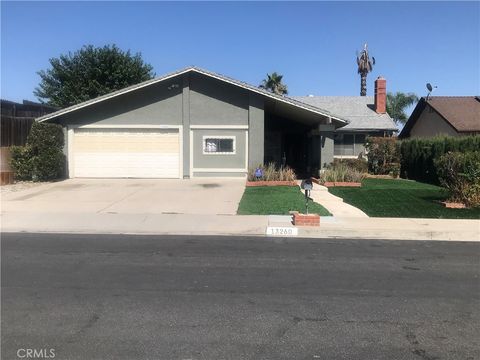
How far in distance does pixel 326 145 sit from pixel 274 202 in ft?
27.3

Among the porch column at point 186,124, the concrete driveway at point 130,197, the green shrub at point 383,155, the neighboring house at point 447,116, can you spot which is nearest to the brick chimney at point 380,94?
the neighboring house at point 447,116

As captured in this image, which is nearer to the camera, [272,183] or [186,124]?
[272,183]

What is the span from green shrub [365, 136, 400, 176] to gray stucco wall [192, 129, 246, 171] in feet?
25.5

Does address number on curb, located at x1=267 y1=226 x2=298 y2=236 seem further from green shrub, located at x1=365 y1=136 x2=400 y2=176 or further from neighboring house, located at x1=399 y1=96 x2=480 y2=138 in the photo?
neighboring house, located at x1=399 y1=96 x2=480 y2=138

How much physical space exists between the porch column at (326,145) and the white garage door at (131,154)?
6290 millimetres

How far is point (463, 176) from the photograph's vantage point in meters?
14.3

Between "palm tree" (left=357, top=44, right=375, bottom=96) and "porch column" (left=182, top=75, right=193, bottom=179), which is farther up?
"palm tree" (left=357, top=44, right=375, bottom=96)

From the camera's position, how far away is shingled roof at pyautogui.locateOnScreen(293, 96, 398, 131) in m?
29.6

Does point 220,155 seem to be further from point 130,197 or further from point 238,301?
point 238,301

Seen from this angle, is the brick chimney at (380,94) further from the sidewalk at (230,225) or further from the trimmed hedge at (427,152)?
the sidewalk at (230,225)

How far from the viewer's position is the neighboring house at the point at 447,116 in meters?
27.9

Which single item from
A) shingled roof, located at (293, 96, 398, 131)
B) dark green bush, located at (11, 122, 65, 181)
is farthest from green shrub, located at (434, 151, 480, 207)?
dark green bush, located at (11, 122, 65, 181)

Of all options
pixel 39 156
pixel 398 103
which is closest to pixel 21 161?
pixel 39 156

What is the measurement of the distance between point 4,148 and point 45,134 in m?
1.65
